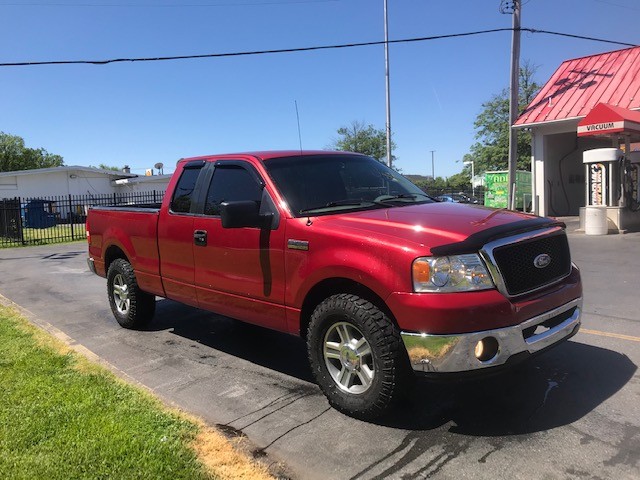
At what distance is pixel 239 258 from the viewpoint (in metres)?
4.46

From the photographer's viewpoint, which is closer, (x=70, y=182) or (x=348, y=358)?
(x=348, y=358)

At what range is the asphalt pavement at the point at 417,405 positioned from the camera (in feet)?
10.0

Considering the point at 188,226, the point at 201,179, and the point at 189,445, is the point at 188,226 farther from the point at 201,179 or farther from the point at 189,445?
the point at 189,445

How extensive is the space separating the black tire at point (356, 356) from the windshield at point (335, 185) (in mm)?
910

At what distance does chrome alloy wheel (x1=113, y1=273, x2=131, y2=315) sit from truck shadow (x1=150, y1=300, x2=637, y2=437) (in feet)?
4.92

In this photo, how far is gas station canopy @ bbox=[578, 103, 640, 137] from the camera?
46.3 ft

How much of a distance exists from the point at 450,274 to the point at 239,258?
1960 millimetres

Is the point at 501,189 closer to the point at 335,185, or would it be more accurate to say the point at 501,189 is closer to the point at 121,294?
the point at 121,294

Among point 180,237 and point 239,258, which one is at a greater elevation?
point 180,237

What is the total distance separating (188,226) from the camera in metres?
5.07

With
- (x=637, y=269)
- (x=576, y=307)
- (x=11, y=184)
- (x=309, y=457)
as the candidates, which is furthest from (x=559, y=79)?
(x=11, y=184)

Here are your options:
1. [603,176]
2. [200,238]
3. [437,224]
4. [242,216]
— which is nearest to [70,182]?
[603,176]

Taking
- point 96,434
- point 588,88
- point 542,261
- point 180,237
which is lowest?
point 96,434

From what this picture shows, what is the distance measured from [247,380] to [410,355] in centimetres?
181
